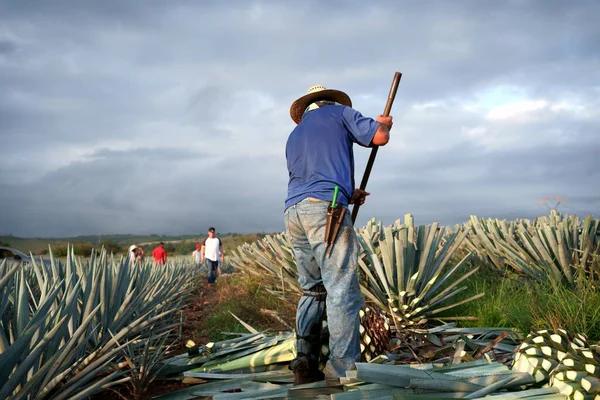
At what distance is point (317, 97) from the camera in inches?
164

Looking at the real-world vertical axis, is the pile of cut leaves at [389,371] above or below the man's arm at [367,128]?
below

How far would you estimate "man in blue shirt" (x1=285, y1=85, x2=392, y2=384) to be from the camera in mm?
3467

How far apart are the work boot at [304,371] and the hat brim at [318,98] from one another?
1.89 meters

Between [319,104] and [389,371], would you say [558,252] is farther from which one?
[389,371]

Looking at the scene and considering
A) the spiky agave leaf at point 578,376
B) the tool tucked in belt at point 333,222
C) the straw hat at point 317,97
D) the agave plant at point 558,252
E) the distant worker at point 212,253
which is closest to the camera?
the spiky agave leaf at point 578,376

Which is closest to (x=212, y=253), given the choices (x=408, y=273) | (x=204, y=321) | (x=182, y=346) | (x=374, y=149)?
(x=204, y=321)

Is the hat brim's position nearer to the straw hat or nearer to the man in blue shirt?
the straw hat

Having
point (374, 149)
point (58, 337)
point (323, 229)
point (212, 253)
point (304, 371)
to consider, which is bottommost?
point (304, 371)

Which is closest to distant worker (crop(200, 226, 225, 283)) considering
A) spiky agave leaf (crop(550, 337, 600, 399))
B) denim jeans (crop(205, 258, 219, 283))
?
denim jeans (crop(205, 258, 219, 283))

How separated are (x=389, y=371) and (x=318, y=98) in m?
2.20

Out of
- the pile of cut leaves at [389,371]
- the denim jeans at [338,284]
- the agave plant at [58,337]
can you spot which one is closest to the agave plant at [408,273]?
the pile of cut leaves at [389,371]

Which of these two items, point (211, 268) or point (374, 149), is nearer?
point (374, 149)

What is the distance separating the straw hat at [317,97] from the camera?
408 cm

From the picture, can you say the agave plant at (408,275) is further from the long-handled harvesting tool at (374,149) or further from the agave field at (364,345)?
the long-handled harvesting tool at (374,149)
